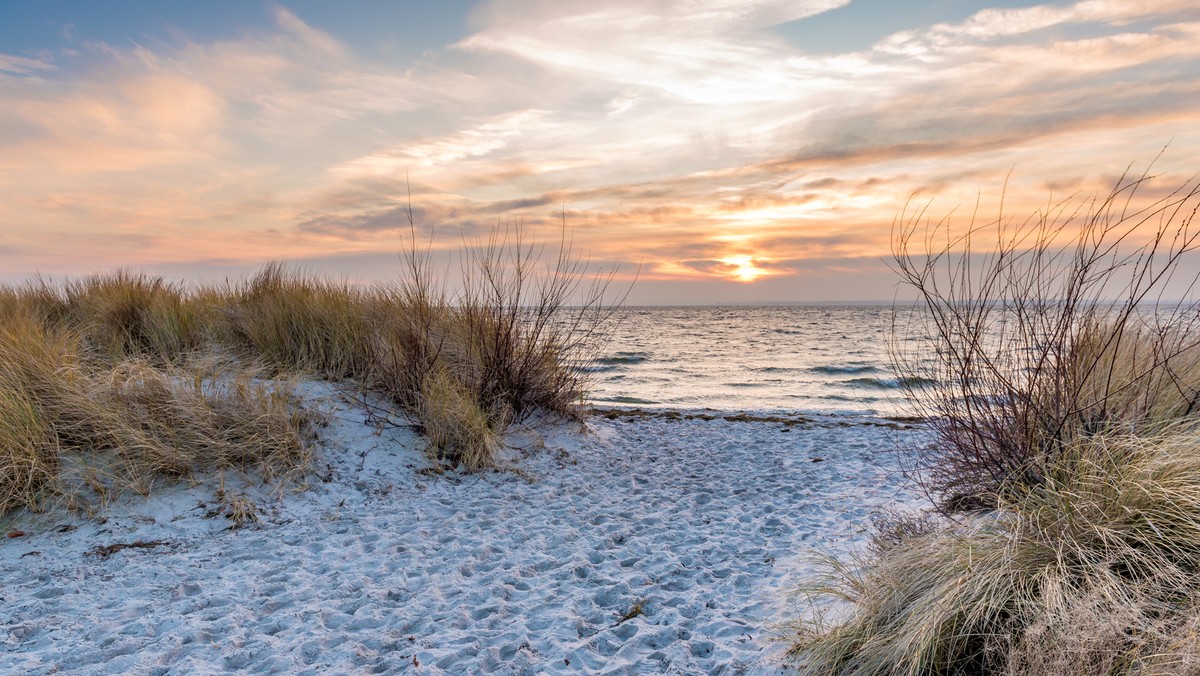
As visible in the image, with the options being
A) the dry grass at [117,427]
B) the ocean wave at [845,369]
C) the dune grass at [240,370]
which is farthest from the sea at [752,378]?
the dry grass at [117,427]

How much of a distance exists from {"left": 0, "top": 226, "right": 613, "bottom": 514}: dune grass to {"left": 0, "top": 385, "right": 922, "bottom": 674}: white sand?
1.19 ft

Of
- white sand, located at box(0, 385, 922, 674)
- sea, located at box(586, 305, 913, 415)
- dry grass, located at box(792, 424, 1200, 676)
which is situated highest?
dry grass, located at box(792, 424, 1200, 676)

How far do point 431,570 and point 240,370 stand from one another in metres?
3.92

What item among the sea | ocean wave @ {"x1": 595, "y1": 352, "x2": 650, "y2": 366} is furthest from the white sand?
ocean wave @ {"x1": 595, "y1": 352, "x2": 650, "y2": 366}

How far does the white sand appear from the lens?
11.1ft

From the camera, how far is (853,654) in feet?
9.43

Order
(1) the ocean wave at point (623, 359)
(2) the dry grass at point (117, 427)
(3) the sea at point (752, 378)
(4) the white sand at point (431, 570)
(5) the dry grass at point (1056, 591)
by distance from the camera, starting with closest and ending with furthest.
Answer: (5) the dry grass at point (1056, 591) < (4) the white sand at point (431, 570) < (2) the dry grass at point (117, 427) < (3) the sea at point (752, 378) < (1) the ocean wave at point (623, 359)

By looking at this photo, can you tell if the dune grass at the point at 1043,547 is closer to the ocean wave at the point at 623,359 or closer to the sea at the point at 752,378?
the sea at the point at 752,378

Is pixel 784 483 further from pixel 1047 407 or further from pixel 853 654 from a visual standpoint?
pixel 853 654

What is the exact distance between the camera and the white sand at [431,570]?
3.38 meters

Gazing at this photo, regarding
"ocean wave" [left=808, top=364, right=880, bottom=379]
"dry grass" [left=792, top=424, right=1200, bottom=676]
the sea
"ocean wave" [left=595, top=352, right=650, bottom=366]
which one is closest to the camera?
"dry grass" [left=792, top=424, right=1200, bottom=676]

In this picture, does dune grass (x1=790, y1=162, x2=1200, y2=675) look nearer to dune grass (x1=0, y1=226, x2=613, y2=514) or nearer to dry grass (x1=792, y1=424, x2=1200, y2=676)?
dry grass (x1=792, y1=424, x2=1200, y2=676)

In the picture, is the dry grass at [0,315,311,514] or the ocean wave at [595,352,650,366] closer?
the dry grass at [0,315,311,514]

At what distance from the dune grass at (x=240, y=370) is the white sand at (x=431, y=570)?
1.19 ft
